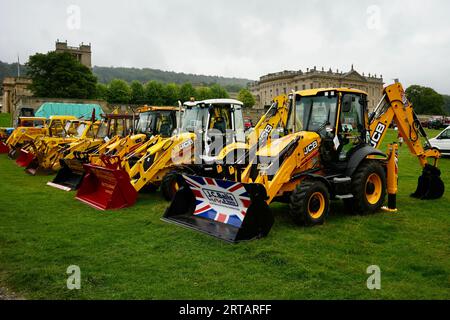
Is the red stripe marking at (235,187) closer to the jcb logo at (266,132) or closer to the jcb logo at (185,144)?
the jcb logo at (266,132)

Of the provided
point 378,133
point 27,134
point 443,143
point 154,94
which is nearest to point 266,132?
point 378,133

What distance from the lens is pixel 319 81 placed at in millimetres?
106000

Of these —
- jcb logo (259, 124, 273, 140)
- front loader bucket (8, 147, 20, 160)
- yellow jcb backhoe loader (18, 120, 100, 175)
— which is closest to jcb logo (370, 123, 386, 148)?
jcb logo (259, 124, 273, 140)

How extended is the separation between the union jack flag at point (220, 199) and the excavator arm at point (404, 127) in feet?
13.6

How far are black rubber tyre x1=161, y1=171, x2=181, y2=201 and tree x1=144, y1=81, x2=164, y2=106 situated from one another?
74.2 m

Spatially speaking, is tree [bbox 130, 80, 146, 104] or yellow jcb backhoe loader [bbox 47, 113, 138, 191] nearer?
yellow jcb backhoe loader [bbox 47, 113, 138, 191]

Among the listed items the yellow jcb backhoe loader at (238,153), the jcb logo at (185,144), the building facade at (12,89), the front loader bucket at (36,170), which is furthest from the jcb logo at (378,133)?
the building facade at (12,89)

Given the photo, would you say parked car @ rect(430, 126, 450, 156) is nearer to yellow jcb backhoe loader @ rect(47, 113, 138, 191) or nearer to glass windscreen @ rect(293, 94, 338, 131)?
glass windscreen @ rect(293, 94, 338, 131)

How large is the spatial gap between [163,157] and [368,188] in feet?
17.3

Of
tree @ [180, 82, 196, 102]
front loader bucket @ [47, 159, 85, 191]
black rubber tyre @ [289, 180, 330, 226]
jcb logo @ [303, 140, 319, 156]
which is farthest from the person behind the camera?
tree @ [180, 82, 196, 102]

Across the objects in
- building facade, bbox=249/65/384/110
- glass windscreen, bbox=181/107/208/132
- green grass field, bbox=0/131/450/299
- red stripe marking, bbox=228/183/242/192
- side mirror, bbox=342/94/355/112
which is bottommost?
green grass field, bbox=0/131/450/299

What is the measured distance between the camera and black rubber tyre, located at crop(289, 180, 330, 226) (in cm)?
733

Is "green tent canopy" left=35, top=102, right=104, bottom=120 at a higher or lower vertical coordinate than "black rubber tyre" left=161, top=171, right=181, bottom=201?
higher

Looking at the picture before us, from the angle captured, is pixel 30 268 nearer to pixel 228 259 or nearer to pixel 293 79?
pixel 228 259
